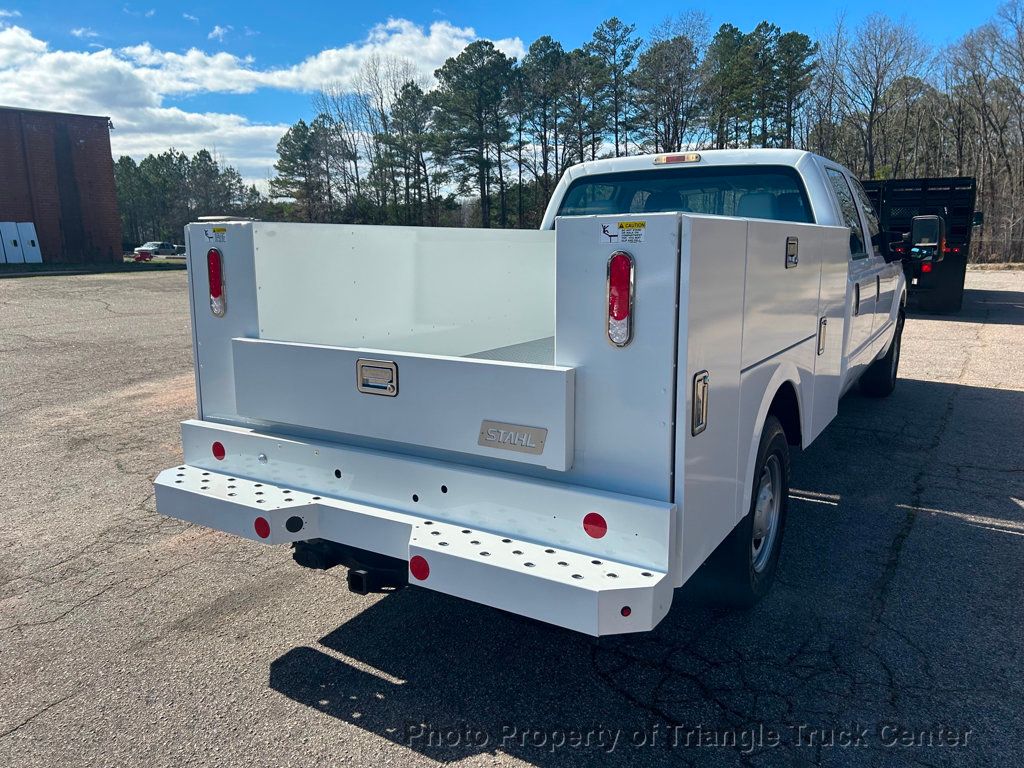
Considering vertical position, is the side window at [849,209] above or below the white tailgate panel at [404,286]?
above

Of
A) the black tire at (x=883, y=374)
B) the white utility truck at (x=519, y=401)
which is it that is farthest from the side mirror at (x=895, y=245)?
the white utility truck at (x=519, y=401)

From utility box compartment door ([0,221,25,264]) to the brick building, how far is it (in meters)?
0.77

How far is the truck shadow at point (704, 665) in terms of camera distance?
2.77m

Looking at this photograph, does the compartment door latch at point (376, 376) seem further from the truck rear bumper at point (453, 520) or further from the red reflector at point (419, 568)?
the red reflector at point (419, 568)

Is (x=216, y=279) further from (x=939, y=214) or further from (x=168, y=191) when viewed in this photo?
(x=168, y=191)

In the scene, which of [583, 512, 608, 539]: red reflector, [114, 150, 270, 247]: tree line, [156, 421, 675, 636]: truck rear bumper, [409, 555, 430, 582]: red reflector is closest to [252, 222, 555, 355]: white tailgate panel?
[156, 421, 675, 636]: truck rear bumper

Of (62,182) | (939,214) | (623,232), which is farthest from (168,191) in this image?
(623,232)

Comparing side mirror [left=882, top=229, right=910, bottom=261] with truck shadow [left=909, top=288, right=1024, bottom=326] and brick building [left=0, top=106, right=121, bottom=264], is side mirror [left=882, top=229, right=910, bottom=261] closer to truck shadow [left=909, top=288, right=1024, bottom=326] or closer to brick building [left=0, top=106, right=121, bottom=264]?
truck shadow [left=909, top=288, right=1024, bottom=326]

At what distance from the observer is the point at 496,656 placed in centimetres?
328

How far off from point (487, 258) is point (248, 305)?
158 centimetres

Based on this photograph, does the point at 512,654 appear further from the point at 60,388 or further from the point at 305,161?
the point at 305,161

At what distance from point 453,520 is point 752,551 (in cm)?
144

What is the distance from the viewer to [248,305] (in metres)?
3.31

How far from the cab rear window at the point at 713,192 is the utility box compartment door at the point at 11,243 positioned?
152ft
